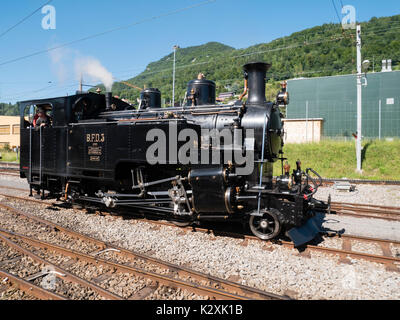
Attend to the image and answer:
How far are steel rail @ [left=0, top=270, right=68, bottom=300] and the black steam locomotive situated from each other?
295 cm

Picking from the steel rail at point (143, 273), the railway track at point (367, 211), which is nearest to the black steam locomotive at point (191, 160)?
the steel rail at point (143, 273)

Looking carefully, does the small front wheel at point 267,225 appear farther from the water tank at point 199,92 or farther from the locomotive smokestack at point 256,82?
the water tank at point 199,92

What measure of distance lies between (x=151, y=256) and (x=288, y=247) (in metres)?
2.61

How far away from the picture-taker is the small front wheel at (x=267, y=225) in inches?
227

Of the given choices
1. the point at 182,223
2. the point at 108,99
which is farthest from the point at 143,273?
the point at 108,99

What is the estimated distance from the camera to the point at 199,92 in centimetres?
802

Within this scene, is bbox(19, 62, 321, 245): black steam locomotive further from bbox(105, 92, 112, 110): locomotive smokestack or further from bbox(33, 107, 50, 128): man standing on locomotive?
bbox(105, 92, 112, 110): locomotive smokestack

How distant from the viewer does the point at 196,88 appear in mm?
7980

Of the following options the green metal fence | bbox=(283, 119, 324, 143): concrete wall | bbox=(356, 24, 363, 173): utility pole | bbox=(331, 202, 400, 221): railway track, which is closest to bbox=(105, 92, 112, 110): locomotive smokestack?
bbox=(331, 202, 400, 221): railway track

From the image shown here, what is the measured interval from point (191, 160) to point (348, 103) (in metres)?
29.1

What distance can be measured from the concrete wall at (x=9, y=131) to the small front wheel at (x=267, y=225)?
141ft

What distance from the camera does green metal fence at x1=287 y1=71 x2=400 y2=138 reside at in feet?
92.4

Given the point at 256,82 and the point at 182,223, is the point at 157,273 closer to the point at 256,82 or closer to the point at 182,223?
the point at 182,223
